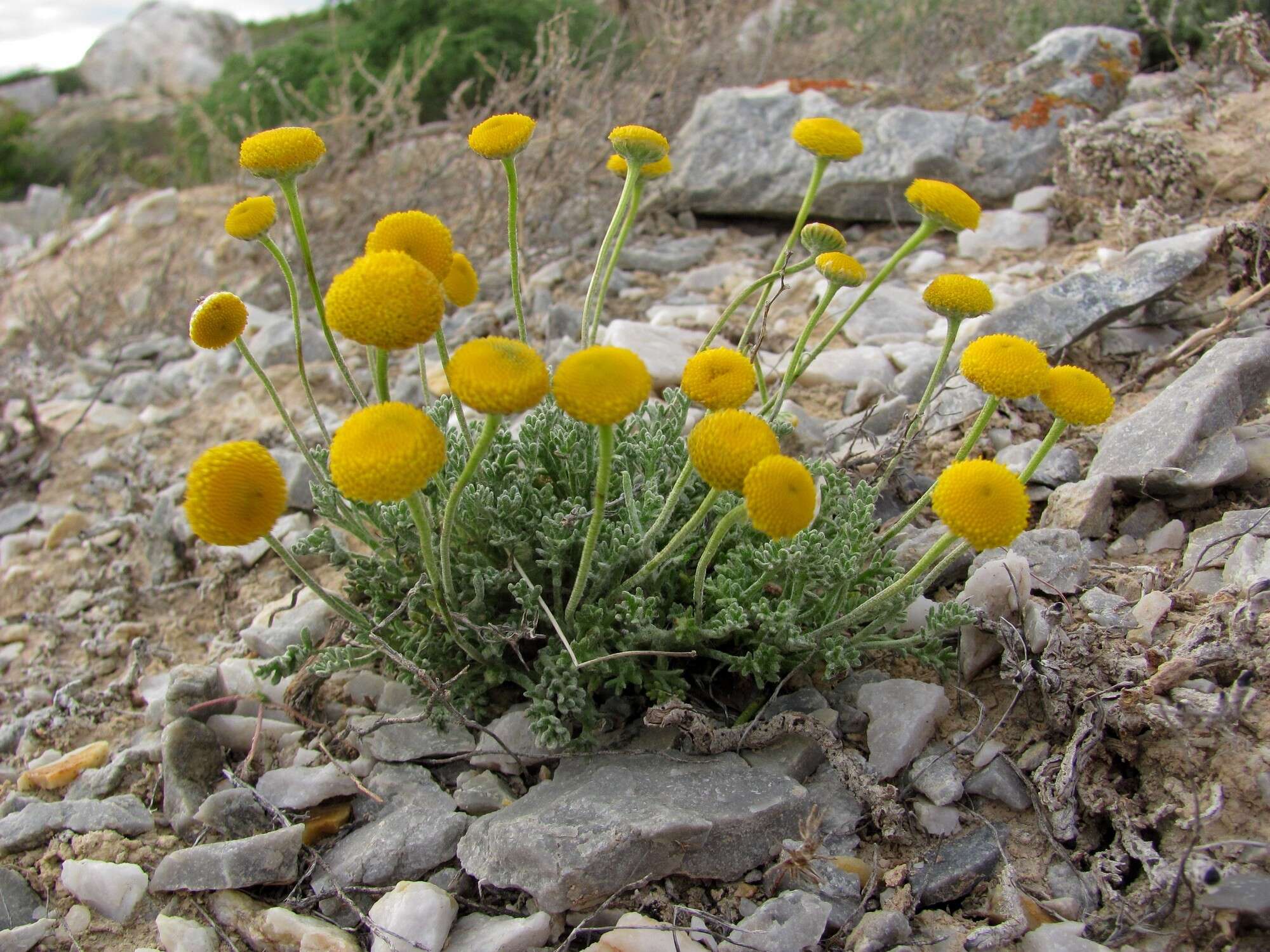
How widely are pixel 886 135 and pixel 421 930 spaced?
4.82 m

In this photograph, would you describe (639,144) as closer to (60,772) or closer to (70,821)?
(70,821)

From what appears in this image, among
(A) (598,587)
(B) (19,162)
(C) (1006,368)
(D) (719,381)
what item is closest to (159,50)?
(B) (19,162)

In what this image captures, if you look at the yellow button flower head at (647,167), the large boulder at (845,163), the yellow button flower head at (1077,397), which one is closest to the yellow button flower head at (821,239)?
the yellow button flower head at (647,167)

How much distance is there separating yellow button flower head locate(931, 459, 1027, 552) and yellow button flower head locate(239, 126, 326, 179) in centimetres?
152

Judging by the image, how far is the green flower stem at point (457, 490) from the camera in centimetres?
172

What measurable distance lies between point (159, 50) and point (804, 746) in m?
26.8

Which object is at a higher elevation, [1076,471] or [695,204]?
[695,204]

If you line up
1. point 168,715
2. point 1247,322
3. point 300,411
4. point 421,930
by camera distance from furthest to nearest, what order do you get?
point 300,411, point 1247,322, point 168,715, point 421,930

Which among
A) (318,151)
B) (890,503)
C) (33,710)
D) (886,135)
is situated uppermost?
(318,151)

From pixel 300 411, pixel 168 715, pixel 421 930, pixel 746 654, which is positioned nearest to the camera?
pixel 421 930

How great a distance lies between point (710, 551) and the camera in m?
A: 2.00

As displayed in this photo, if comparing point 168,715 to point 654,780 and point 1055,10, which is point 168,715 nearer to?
point 654,780

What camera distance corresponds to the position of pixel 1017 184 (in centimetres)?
512

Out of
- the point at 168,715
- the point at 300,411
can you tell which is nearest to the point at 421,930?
the point at 168,715
